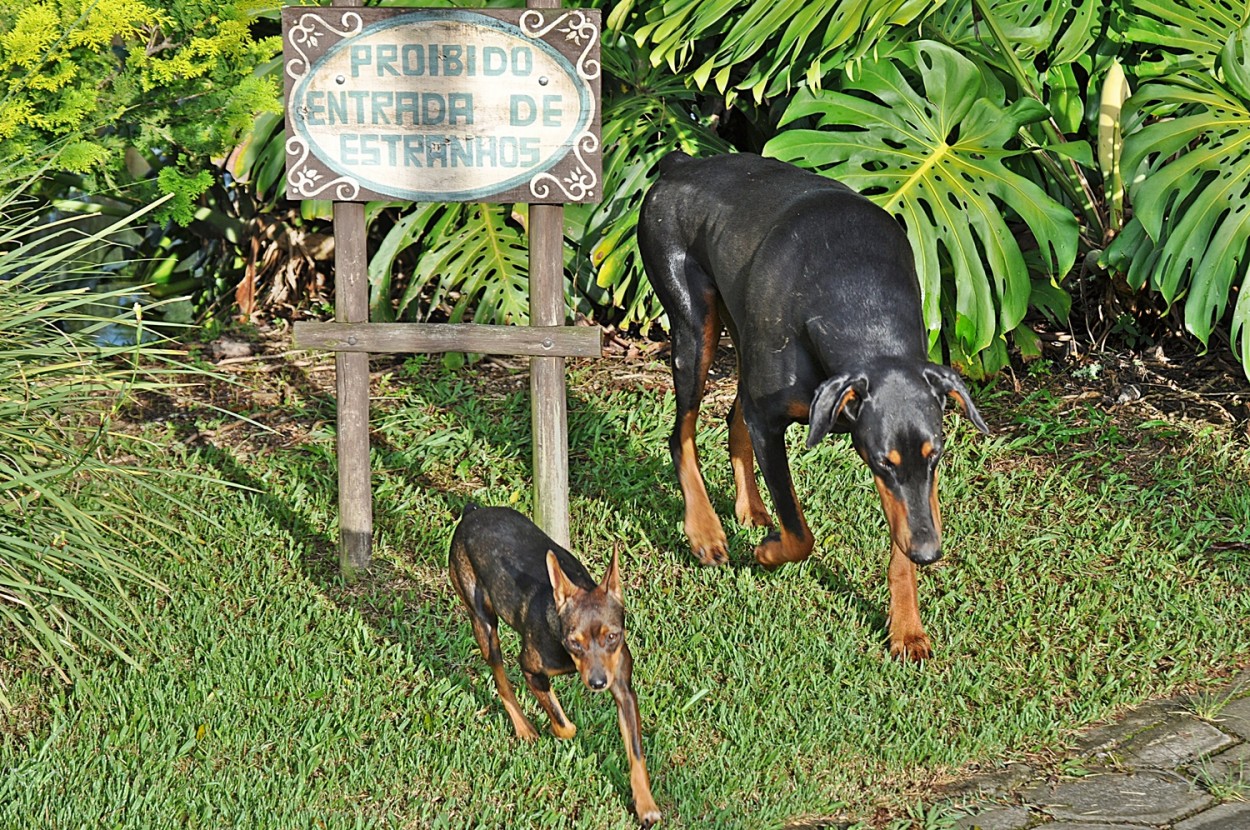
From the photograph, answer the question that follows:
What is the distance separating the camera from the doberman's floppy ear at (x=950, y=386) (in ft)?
14.2

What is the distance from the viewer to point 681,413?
562cm

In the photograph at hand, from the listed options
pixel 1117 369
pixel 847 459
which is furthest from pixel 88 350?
pixel 1117 369

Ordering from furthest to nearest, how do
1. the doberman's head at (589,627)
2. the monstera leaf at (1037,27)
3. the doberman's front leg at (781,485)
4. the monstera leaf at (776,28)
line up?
the monstera leaf at (1037,27) → the monstera leaf at (776,28) → the doberman's front leg at (781,485) → the doberman's head at (589,627)

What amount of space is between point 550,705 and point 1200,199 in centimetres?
350

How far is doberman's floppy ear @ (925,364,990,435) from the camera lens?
4336 mm

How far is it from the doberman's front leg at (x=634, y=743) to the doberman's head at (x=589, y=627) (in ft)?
0.25

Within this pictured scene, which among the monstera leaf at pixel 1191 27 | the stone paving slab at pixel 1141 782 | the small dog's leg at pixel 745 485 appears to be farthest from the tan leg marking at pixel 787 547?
the monstera leaf at pixel 1191 27

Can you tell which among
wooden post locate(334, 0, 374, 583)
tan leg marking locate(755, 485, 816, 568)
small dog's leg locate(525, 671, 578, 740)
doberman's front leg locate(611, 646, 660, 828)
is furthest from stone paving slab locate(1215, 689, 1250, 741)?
wooden post locate(334, 0, 374, 583)

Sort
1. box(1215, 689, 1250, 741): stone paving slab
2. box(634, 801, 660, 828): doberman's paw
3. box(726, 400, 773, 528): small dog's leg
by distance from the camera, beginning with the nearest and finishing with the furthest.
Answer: box(634, 801, 660, 828): doberman's paw < box(1215, 689, 1250, 741): stone paving slab < box(726, 400, 773, 528): small dog's leg

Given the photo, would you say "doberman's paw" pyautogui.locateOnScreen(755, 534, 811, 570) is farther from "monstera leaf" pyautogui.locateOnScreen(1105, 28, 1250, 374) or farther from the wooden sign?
"monstera leaf" pyautogui.locateOnScreen(1105, 28, 1250, 374)

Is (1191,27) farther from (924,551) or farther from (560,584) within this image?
(560,584)

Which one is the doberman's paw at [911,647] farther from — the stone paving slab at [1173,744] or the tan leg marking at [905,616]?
the stone paving slab at [1173,744]

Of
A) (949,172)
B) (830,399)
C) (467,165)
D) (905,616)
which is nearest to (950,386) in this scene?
(830,399)

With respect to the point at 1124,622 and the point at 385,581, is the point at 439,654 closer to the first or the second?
the point at 385,581
